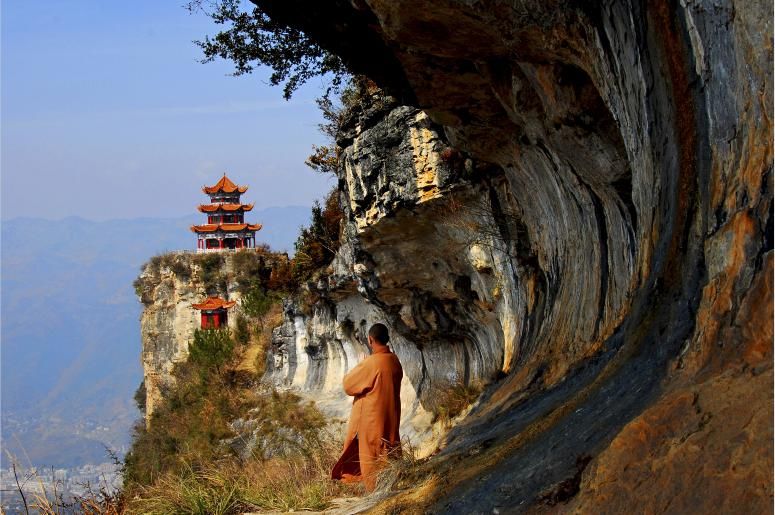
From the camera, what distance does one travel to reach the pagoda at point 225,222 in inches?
1948

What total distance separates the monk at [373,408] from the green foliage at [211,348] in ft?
75.2

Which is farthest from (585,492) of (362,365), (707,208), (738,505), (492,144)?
(492,144)

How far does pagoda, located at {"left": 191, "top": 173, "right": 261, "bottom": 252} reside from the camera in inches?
1948

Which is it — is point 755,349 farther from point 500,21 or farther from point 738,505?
point 500,21

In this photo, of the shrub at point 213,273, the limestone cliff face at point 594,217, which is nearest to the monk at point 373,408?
the limestone cliff face at point 594,217

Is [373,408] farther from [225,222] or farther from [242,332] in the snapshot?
[225,222]

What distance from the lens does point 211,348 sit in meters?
32.6

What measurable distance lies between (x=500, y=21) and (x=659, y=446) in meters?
3.76

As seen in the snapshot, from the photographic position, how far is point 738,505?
275 centimetres

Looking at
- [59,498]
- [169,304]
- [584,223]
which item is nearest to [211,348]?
[169,304]

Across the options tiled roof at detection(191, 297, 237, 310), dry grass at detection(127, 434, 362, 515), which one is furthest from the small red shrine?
dry grass at detection(127, 434, 362, 515)

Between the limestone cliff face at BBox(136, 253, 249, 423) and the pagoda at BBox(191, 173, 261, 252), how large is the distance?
33.4 feet

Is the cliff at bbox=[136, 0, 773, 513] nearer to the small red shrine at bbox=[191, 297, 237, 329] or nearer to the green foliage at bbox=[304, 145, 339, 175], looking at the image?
the green foliage at bbox=[304, 145, 339, 175]

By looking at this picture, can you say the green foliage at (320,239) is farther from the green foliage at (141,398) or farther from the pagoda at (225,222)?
the pagoda at (225,222)
